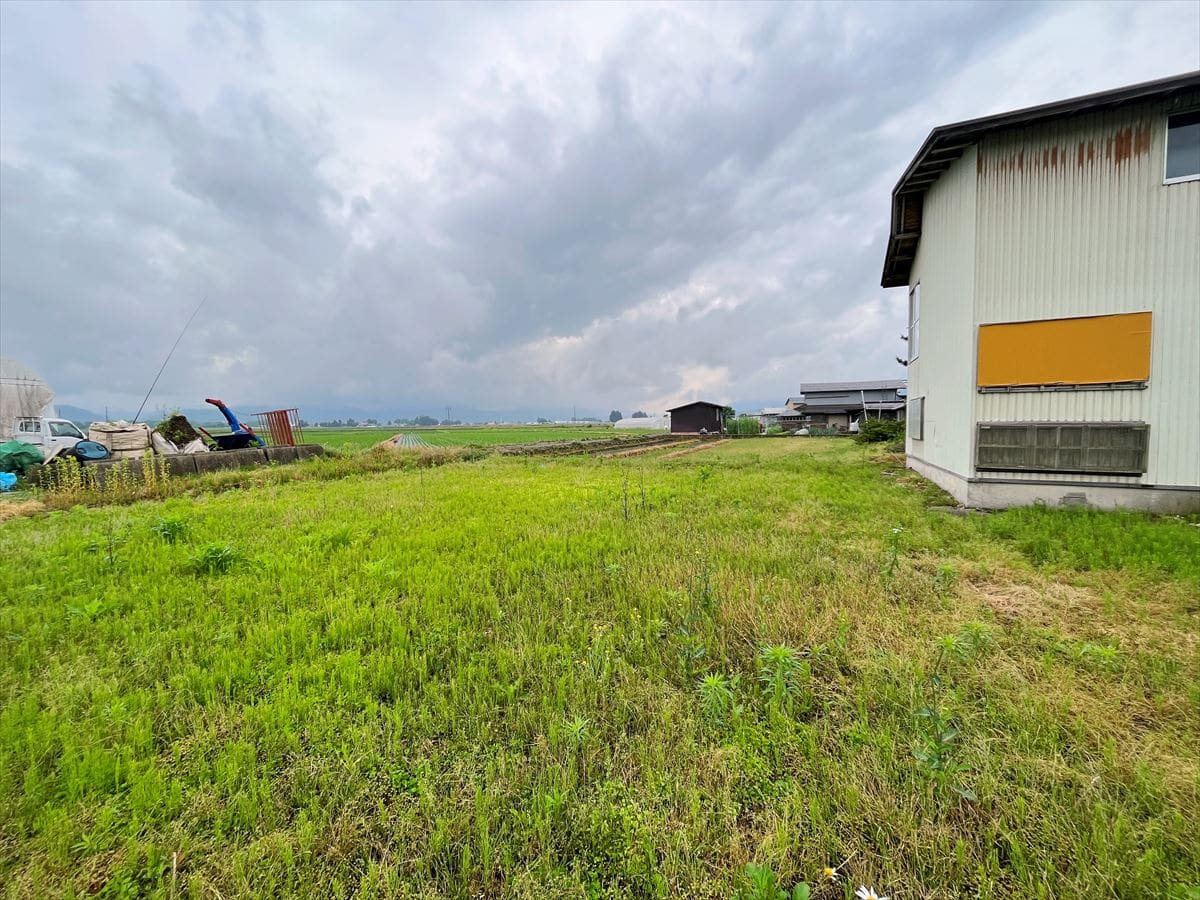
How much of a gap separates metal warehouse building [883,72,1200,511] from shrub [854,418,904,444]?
20.7m

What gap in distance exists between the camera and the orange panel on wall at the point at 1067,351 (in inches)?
298

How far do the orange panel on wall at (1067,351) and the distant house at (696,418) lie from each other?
44567 mm

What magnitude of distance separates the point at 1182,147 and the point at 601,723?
12.3 m

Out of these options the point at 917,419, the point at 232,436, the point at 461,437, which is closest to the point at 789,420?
the point at 461,437

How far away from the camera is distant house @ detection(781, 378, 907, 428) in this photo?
1966 inches

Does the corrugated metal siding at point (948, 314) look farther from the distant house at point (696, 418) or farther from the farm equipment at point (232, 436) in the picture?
the distant house at point (696, 418)

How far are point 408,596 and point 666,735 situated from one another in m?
3.12

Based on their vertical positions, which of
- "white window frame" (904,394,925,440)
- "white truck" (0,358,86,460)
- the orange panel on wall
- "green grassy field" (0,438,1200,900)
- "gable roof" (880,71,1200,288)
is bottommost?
"green grassy field" (0,438,1200,900)

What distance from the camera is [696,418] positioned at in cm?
5369

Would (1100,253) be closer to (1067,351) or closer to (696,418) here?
(1067,351)

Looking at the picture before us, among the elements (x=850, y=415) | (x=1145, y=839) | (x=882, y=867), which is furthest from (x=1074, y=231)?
(x=850, y=415)

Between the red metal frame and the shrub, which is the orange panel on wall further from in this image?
the red metal frame

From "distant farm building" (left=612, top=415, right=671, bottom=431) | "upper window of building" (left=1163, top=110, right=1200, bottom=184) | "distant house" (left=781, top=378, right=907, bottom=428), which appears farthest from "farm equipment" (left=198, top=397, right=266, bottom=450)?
"distant farm building" (left=612, top=415, right=671, bottom=431)

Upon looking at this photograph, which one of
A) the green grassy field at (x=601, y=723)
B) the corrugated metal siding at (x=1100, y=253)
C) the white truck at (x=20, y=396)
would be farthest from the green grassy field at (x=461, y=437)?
the corrugated metal siding at (x=1100, y=253)
